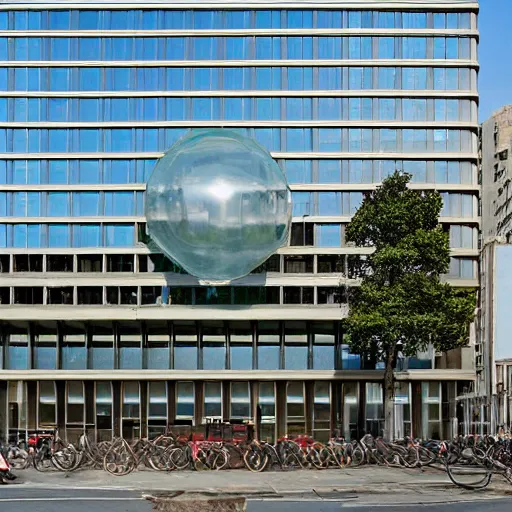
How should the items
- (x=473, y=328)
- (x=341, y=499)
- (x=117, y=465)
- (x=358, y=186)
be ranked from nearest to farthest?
(x=341, y=499) < (x=117, y=465) < (x=358, y=186) < (x=473, y=328)

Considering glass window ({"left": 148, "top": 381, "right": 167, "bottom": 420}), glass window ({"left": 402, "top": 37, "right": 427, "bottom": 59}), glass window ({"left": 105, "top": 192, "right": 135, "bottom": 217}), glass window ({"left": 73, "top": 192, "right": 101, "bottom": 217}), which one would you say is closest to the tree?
glass window ({"left": 402, "top": 37, "right": 427, "bottom": 59})

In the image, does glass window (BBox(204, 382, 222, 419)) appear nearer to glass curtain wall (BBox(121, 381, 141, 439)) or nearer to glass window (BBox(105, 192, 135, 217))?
glass curtain wall (BBox(121, 381, 141, 439))

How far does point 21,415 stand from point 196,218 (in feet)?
200

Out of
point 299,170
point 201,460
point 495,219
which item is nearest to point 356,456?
point 201,460

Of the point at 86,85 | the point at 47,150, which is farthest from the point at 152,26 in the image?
the point at 47,150

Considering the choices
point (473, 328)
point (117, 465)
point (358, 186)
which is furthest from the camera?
point (473, 328)

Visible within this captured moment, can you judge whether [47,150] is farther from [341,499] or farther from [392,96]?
[341,499]

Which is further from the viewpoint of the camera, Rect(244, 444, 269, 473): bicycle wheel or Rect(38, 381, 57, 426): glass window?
Rect(38, 381, 57, 426): glass window

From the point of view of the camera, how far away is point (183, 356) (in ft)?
238

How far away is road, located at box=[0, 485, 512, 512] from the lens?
26594 millimetres

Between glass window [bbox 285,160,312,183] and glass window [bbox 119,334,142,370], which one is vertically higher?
glass window [bbox 285,160,312,183]

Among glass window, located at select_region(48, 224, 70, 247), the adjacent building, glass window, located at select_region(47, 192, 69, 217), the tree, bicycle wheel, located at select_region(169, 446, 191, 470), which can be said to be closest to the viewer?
bicycle wheel, located at select_region(169, 446, 191, 470)

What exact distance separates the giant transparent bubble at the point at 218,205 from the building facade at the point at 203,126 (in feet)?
180

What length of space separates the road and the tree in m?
25.9
